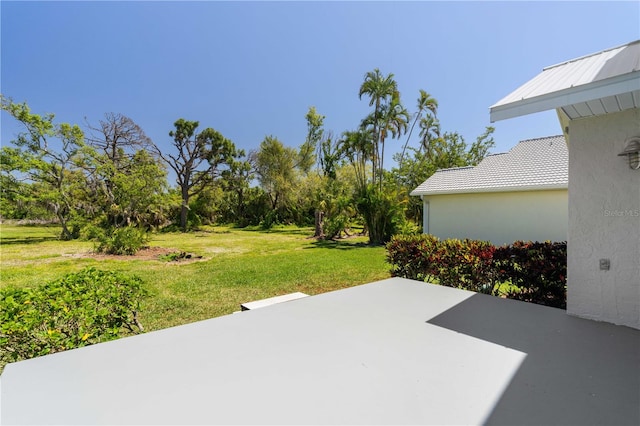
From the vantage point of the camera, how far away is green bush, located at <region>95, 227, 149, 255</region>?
1138 cm

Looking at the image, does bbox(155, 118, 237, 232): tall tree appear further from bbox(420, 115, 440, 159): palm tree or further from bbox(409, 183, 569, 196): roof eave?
bbox(409, 183, 569, 196): roof eave

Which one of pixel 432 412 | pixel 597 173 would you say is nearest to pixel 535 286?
pixel 597 173

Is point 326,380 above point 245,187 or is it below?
below

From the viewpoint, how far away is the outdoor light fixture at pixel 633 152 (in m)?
2.82

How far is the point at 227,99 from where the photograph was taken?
64.4ft

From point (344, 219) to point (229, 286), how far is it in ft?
39.0

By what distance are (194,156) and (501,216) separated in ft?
79.9

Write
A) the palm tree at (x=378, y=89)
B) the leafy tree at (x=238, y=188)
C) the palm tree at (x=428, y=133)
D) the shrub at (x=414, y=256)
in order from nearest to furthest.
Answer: the shrub at (x=414, y=256)
the palm tree at (x=378, y=89)
the palm tree at (x=428, y=133)
the leafy tree at (x=238, y=188)

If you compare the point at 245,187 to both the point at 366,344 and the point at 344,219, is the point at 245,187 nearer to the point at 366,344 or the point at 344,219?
the point at 344,219

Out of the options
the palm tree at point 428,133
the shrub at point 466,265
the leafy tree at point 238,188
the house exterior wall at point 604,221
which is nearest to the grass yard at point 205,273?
the shrub at point 466,265

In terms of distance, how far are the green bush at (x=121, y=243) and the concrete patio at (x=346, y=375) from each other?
10300mm

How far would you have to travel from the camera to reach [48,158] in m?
15.5

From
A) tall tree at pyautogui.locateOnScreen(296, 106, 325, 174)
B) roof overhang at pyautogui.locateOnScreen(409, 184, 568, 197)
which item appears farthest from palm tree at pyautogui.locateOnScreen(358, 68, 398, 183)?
tall tree at pyautogui.locateOnScreen(296, 106, 325, 174)

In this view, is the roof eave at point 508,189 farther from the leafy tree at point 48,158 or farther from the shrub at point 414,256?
the leafy tree at point 48,158
